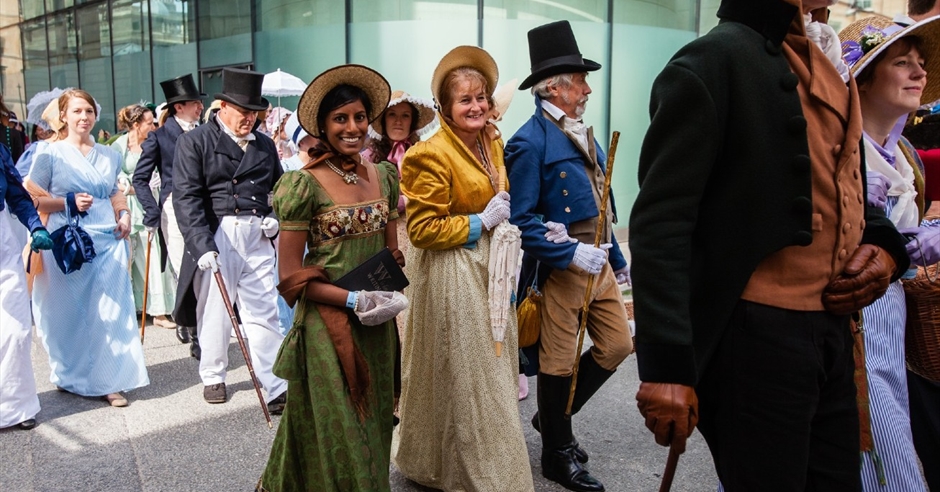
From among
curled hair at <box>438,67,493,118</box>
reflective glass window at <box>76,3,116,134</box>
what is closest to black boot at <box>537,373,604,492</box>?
curled hair at <box>438,67,493,118</box>

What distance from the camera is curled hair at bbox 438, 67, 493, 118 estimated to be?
3773 mm

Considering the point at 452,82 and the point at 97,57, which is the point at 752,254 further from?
the point at 97,57

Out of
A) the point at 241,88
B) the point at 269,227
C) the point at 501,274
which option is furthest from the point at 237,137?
the point at 501,274

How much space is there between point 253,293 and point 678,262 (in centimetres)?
394

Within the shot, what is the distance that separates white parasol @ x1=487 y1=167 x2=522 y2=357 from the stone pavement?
0.93 m

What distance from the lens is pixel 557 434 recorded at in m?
4.04

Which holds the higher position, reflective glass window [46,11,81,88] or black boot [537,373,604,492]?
reflective glass window [46,11,81,88]

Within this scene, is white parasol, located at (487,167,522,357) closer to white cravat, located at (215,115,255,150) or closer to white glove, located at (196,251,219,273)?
white glove, located at (196,251,219,273)

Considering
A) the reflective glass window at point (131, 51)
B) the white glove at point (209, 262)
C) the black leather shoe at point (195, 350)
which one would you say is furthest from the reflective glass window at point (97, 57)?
the white glove at point (209, 262)

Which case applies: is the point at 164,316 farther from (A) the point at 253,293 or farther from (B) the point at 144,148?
(A) the point at 253,293

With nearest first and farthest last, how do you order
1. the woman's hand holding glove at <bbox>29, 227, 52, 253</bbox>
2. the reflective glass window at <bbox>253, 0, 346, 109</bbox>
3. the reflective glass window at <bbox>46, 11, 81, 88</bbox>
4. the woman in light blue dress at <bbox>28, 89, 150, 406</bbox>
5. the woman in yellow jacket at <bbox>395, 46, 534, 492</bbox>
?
the woman in yellow jacket at <bbox>395, 46, 534, 492</bbox> → the woman's hand holding glove at <bbox>29, 227, 52, 253</bbox> → the woman in light blue dress at <bbox>28, 89, 150, 406</bbox> → the reflective glass window at <bbox>253, 0, 346, 109</bbox> → the reflective glass window at <bbox>46, 11, 81, 88</bbox>

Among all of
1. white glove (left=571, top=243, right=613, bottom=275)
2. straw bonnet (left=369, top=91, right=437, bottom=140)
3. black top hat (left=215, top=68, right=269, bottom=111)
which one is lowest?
white glove (left=571, top=243, right=613, bottom=275)

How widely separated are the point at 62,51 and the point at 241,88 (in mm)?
19520

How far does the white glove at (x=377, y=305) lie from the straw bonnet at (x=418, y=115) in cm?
191
